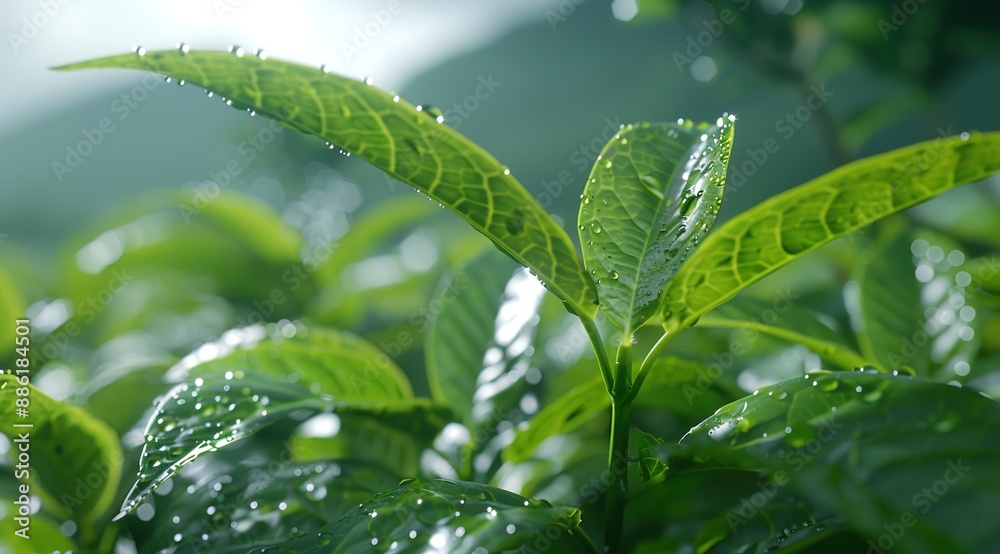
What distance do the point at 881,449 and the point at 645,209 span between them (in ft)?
0.54

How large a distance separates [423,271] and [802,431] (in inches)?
27.2

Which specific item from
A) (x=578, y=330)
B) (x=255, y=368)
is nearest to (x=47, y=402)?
(x=255, y=368)

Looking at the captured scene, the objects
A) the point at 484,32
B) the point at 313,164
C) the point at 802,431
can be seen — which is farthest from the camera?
the point at 484,32

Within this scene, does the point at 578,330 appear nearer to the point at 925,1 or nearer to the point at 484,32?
the point at 925,1

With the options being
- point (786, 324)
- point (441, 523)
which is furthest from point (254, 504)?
point (786, 324)

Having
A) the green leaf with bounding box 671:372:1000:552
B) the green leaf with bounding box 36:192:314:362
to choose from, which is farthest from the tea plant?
the green leaf with bounding box 36:192:314:362

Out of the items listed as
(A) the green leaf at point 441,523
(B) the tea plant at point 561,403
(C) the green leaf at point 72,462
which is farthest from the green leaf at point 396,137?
(C) the green leaf at point 72,462

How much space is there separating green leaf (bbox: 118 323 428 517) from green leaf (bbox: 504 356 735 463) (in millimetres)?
80

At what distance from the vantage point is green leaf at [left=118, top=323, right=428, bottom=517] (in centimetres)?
35

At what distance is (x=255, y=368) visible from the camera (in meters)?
0.50

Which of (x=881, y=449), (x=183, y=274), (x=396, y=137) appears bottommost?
(x=183, y=274)

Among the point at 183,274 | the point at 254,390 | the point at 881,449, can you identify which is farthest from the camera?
the point at 183,274

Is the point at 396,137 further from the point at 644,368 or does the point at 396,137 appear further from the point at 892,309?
the point at 892,309

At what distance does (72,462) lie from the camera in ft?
1.63
